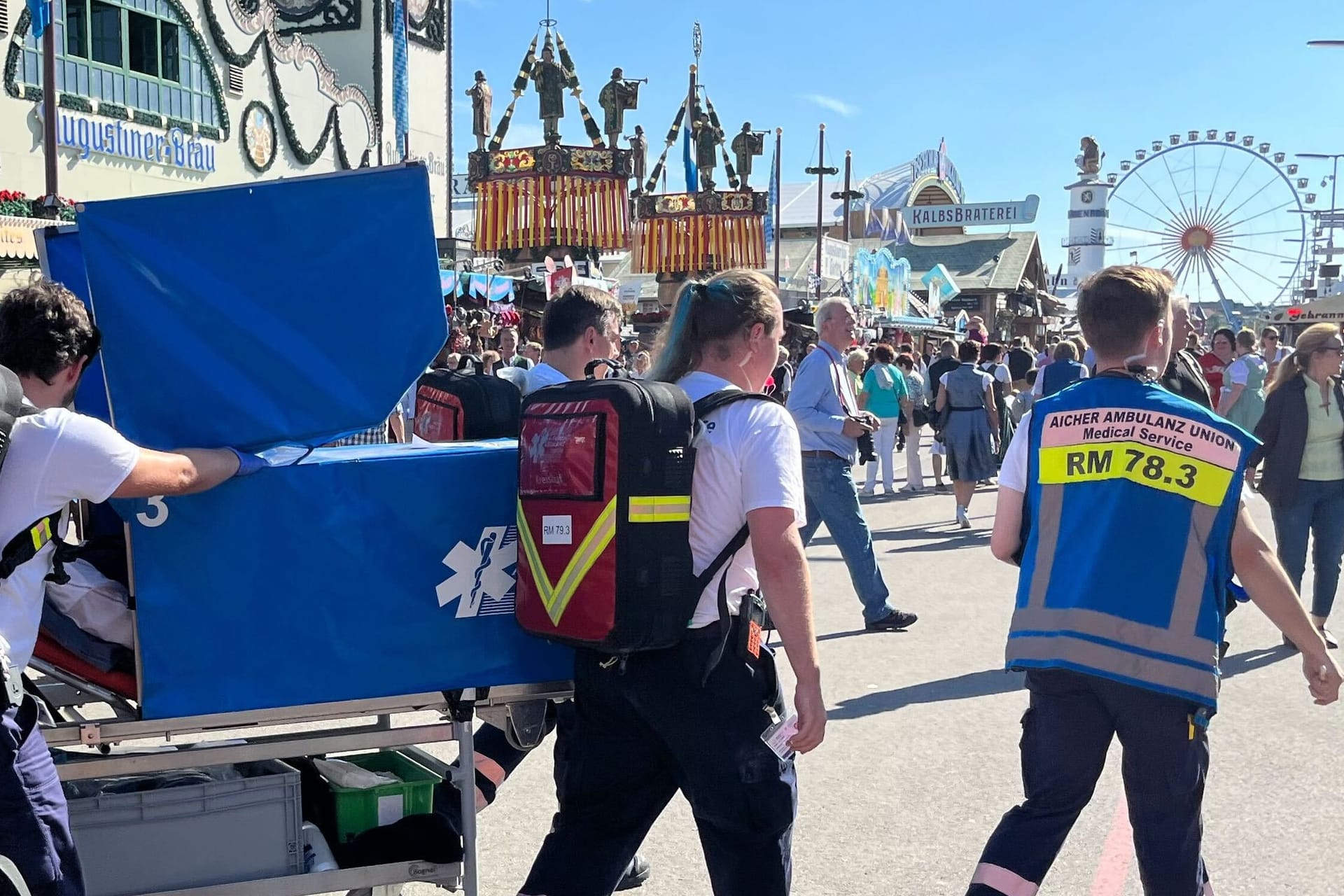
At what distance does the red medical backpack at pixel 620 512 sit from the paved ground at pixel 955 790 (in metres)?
1.08

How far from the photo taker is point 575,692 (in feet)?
9.36

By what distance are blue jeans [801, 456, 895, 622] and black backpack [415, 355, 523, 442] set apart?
362 cm

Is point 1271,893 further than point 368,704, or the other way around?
point 1271,893

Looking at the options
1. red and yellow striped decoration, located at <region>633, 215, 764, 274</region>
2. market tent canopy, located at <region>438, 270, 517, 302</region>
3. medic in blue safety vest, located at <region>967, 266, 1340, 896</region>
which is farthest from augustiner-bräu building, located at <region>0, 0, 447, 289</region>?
red and yellow striped decoration, located at <region>633, 215, 764, 274</region>

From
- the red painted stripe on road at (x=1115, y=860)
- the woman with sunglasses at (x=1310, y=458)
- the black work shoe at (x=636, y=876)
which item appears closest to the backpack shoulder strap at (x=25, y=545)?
the black work shoe at (x=636, y=876)

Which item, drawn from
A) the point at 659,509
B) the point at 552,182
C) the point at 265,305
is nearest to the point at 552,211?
the point at 552,182

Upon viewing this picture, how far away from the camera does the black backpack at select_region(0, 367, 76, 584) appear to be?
2.34m

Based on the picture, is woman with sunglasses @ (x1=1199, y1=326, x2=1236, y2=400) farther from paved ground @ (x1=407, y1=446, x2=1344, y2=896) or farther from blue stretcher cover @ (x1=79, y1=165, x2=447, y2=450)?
blue stretcher cover @ (x1=79, y1=165, x2=447, y2=450)

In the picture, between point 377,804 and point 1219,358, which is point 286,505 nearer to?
point 377,804

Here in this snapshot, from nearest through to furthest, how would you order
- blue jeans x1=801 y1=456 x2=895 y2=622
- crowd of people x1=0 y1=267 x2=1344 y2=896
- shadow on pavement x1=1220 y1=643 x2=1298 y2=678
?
crowd of people x1=0 y1=267 x2=1344 y2=896, shadow on pavement x1=1220 y1=643 x2=1298 y2=678, blue jeans x1=801 y1=456 x2=895 y2=622

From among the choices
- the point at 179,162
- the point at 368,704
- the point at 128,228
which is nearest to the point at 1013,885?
the point at 368,704

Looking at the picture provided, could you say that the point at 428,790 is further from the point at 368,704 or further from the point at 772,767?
the point at 772,767

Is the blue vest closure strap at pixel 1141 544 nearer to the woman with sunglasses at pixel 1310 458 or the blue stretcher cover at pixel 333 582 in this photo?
the blue stretcher cover at pixel 333 582

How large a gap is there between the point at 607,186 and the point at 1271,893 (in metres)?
37.0
